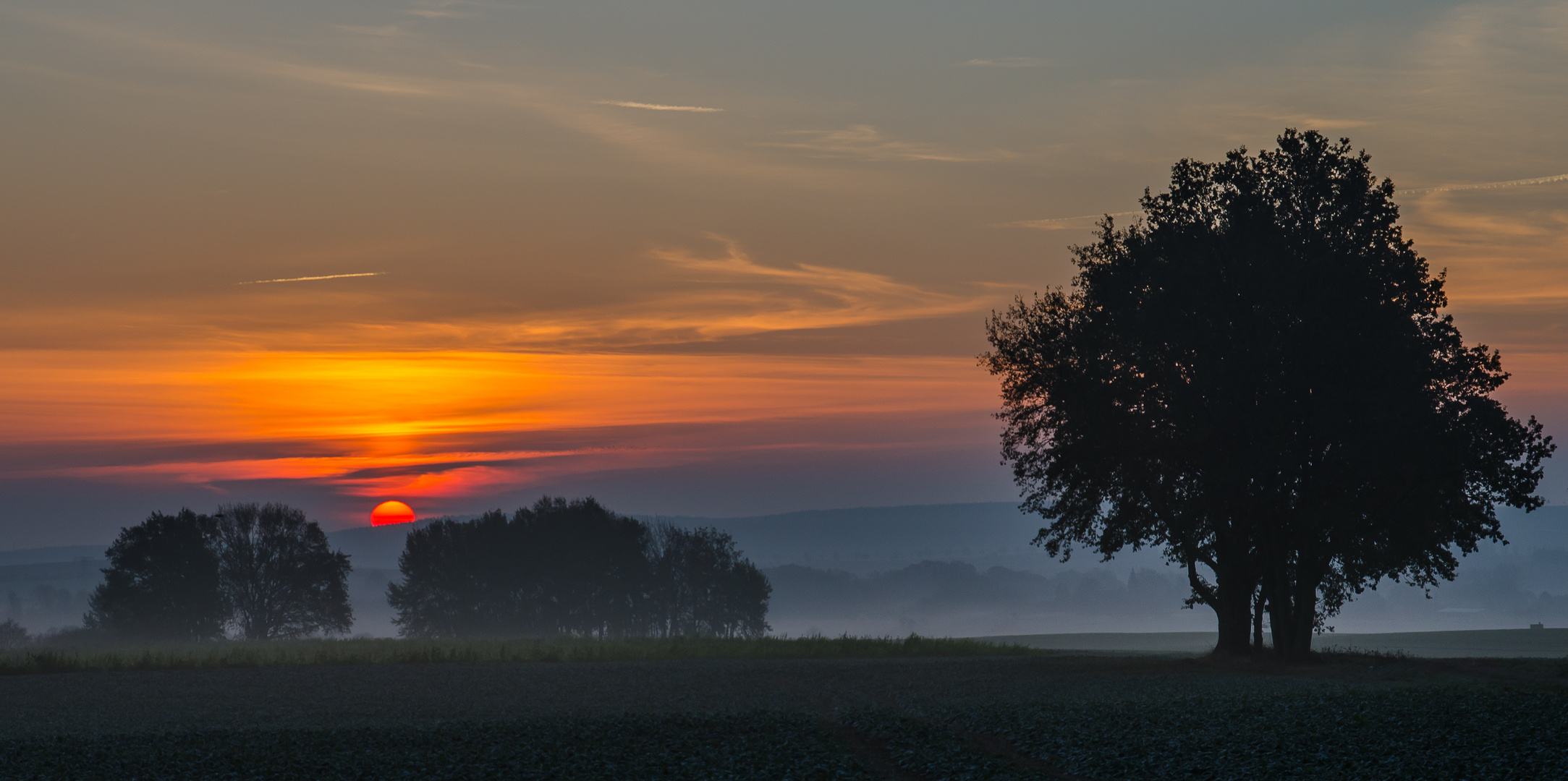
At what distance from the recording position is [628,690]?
38.8 m

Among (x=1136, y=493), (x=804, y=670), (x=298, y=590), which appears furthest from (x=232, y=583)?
(x=1136, y=493)

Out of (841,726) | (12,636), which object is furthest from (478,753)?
(12,636)

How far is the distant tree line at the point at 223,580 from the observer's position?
103 meters

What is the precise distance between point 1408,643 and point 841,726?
73820 millimetres

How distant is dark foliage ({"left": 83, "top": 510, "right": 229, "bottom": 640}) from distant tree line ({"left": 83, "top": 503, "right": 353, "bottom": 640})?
6cm

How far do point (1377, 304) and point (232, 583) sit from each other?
98.0m

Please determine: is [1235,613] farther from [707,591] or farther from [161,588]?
[161,588]

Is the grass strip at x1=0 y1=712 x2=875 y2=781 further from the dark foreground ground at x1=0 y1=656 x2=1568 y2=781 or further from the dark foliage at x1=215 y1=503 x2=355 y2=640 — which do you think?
the dark foliage at x1=215 y1=503 x2=355 y2=640

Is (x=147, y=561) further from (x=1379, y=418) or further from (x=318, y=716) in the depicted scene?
(x=1379, y=418)

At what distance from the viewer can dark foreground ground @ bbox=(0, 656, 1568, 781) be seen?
806 inches

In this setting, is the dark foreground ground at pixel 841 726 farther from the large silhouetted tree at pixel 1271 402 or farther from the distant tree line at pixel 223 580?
the distant tree line at pixel 223 580

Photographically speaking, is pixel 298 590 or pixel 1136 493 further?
pixel 298 590

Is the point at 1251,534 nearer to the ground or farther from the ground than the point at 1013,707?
farther from the ground

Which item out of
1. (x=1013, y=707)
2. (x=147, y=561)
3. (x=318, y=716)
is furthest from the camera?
(x=147, y=561)
